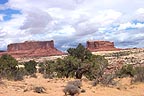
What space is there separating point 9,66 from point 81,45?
866 centimetres

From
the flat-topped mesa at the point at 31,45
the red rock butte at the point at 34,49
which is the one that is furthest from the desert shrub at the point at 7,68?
the flat-topped mesa at the point at 31,45

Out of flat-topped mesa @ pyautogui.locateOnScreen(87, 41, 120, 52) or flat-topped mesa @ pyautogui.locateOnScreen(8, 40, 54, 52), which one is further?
flat-topped mesa @ pyautogui.locateOnScreen(87, 41, 120, 52)

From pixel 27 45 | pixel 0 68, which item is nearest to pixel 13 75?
Result: pixel 0 68

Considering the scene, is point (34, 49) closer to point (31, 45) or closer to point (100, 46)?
point (31, 45)

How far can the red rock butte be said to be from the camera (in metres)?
160

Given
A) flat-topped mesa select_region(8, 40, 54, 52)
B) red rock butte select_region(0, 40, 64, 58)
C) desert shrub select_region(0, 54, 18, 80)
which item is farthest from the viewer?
flat-topped mesa select_region(8, 40, 54, 52)

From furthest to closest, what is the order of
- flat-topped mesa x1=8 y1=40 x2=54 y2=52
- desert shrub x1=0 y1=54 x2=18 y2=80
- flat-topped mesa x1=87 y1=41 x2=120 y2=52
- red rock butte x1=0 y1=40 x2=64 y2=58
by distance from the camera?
flat-topped mesa x1=87 y1=41 x2=120 y2=52, flat-topped mesa x1=8 y1=40 x2=54 y2=52, red rock butte x1=0 y1=40 x2=64 y2=58, desert shrub x1=0 y1=54 x2=18 y2=80

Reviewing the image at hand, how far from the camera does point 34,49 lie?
166625 mm

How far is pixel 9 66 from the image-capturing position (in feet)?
119

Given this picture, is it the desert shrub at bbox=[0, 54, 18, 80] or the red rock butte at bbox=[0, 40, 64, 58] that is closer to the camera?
the desert shrub at bbox=[0, 54, 18, 80]

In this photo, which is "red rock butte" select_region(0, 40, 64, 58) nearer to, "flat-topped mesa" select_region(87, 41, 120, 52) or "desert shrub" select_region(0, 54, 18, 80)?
"flat-topped mesa" select_region(87, 41, 120, 52)

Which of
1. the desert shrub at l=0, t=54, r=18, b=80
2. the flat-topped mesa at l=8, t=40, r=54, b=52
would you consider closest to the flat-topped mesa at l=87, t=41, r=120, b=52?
Result: the flat-topped mesa at l=8, t=40, r=54, b=52

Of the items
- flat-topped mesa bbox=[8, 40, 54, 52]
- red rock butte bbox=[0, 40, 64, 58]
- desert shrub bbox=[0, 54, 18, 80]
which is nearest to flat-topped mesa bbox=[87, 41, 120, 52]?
red rock butte bbox=[0, 40, 64, 58]

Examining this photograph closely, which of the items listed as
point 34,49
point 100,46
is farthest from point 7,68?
point 100,46
